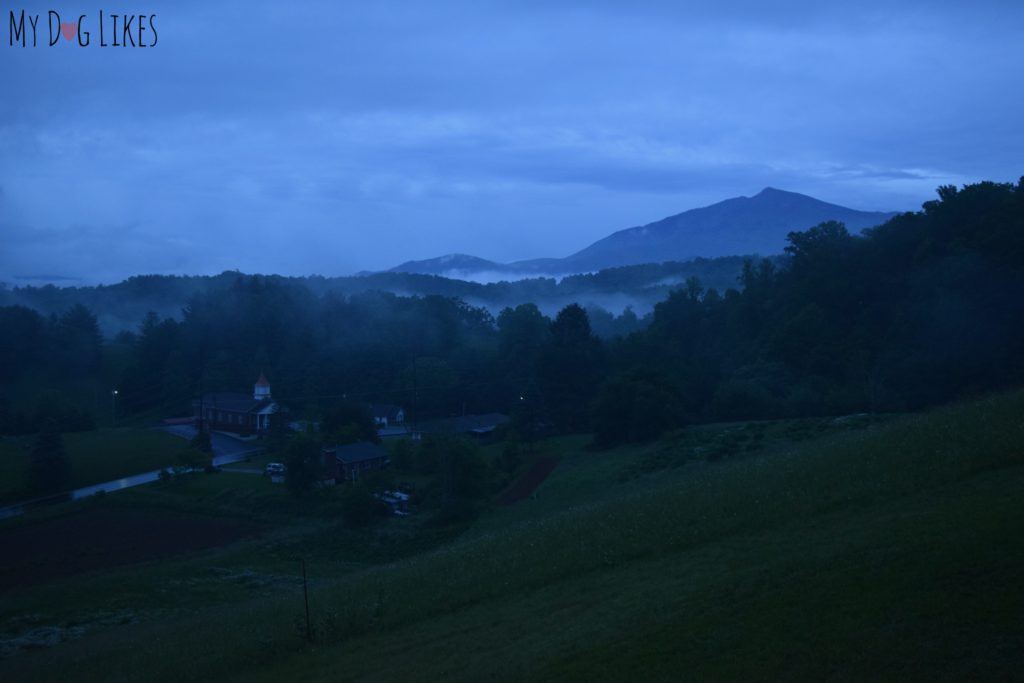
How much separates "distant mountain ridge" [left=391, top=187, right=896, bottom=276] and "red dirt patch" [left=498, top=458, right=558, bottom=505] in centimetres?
10513

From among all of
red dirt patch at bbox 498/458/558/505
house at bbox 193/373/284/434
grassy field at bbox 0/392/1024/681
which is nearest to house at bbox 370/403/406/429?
house at bbox 193/373/284/434

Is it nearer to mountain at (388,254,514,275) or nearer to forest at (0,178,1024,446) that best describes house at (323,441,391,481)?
forest at (0,178,1024,446)

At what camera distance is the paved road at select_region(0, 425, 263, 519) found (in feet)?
90.8

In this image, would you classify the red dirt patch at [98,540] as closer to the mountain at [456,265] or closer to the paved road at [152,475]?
the paved road at [152,475]

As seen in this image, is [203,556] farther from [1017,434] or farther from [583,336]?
[583,336]

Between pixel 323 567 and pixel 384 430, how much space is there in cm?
2604

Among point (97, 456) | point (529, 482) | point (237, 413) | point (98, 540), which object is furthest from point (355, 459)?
point (237, 413)

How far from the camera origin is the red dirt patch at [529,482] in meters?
30.4

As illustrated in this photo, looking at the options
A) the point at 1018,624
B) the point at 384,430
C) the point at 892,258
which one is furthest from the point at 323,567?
the point at 892,258

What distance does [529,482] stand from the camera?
32625mm

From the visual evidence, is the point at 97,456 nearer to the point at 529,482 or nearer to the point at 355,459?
the point at 355,459

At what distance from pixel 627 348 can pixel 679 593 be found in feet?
139

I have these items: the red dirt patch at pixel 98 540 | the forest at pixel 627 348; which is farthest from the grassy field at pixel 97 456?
the red dirt patch at pixel 98 540

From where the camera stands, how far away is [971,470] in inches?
512
